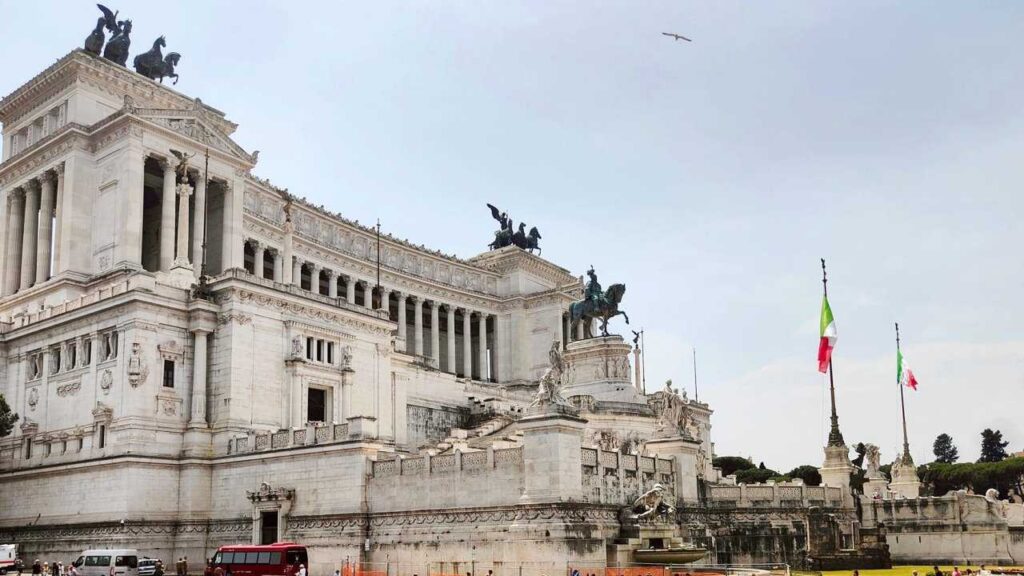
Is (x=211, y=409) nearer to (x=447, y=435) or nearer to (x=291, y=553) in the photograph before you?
(x=291, y=553)

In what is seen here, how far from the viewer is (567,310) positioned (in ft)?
384

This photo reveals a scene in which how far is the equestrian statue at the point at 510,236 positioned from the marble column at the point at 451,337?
1575 cm

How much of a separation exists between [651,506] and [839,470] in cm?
1959

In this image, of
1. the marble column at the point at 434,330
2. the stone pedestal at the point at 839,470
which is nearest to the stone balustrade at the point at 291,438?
the stone pedestal at the point at 839,470

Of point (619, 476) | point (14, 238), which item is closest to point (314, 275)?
point (14, 238)

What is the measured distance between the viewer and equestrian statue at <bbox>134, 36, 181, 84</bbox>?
7856cm

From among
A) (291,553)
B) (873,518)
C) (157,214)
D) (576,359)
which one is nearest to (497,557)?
(291,553)

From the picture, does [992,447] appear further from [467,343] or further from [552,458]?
[552,458]

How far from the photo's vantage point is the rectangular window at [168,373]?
55.5m

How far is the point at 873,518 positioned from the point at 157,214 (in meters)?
57.4

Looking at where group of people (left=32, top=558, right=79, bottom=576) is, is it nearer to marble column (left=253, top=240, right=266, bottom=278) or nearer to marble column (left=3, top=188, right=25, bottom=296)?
marble column (left=3, top=188, right=25, bottom=296)

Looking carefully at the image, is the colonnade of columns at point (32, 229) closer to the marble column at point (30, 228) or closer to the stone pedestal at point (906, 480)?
the marble column at point (30, 228)

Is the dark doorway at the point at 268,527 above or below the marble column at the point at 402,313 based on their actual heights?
below

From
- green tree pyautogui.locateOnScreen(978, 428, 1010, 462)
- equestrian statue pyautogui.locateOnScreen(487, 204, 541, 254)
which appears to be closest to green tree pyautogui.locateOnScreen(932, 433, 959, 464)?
green tree pyautogui.locateOnScreen(978, 428, 1010, 462)
